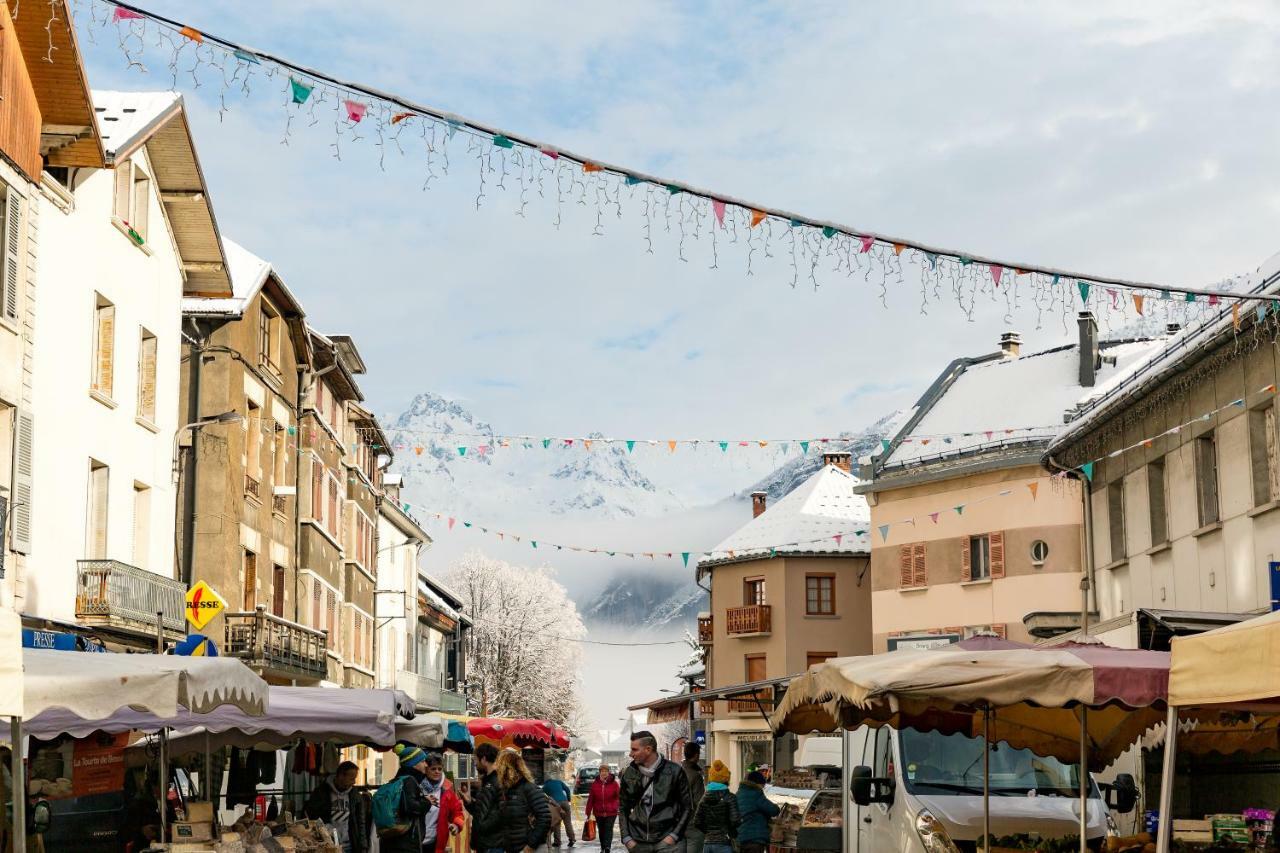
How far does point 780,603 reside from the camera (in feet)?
201

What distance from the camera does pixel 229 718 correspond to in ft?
53.7

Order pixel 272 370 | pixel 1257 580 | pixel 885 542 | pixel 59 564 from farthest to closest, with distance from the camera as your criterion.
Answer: pixel 885 542 < pixel 272 370 < pixel 59 564 < pixel 1257 580

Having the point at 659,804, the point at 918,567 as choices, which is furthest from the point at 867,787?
the point at 918,567

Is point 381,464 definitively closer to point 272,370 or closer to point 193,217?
point 272,370

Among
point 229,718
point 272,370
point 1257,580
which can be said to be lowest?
point 229,718

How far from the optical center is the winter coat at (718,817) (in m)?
17.0

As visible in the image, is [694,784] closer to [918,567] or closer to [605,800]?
[605,800]

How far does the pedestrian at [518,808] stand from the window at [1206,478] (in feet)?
48.1

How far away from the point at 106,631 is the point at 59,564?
136cm

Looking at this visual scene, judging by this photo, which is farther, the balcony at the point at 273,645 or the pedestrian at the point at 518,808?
the balcony at the point at 273,645

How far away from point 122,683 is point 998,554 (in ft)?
121

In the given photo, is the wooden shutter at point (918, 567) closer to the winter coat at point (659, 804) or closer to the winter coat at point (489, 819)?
the winter coat at point (659, 804)

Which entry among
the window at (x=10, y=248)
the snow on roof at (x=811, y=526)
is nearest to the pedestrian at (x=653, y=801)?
the window at (x=10, y=248)

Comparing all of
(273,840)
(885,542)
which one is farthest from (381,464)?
(273,840)
